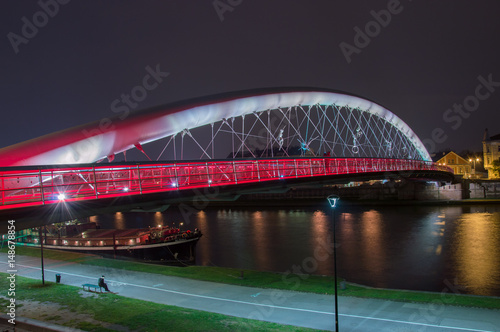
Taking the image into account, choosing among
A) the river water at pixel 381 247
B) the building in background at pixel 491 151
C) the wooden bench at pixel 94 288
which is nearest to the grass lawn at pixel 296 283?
the wooden bench at pixel 94 288

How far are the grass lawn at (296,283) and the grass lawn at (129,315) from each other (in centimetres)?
402

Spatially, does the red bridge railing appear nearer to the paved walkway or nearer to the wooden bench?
the wooden bench

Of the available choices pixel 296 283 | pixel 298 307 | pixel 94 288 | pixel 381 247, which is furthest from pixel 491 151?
pixel 94 288

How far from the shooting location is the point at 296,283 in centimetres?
1548

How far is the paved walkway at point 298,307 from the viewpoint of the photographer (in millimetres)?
10008

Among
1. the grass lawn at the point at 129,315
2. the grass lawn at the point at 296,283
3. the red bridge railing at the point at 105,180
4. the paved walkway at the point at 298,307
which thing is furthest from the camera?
the grass lawn at the point at 296,283

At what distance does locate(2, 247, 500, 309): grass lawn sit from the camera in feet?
40.9

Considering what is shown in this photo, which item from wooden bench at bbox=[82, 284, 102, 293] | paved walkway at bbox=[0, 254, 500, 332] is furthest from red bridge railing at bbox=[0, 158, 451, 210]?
paved walkway at bbox=[0, 254, 500, 332]

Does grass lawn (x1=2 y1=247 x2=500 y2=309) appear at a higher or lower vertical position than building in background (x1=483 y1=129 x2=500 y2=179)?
lower

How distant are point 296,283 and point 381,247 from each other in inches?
551

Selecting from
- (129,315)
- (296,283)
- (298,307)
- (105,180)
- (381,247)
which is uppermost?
(105,180)

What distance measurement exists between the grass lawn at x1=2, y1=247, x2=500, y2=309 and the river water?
3.69m

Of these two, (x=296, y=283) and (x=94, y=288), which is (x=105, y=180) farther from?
(x=296, y=283)

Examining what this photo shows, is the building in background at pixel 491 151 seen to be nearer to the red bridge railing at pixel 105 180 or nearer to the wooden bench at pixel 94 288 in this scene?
the red bridge railing at pixel 105 180
